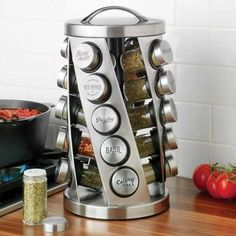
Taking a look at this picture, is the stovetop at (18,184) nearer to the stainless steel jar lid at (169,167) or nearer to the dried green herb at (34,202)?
the dried green herb at (34,202)

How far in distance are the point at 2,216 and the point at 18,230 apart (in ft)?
0.30

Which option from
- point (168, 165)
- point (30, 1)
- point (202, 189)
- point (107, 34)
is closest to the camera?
point (107, 34)

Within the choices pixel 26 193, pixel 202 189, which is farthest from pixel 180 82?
pixel 26 193

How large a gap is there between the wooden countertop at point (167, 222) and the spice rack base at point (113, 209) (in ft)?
0.04

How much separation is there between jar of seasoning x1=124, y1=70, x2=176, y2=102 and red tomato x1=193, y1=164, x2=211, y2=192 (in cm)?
26

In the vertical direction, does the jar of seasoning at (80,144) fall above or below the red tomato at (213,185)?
above

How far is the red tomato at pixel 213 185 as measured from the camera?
1.66m

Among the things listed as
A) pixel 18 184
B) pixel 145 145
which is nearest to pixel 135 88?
pixel 145 145

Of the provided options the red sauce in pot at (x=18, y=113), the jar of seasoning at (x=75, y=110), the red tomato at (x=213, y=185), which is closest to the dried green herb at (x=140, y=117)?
the jar of seasoning at (x=75, y=110)

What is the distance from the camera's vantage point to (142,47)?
1517 millimetres

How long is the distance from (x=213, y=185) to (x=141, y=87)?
294 mm

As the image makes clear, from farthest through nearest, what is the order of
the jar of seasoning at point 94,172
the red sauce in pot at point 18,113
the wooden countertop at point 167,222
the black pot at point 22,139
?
the red sauce in pot at point 18,113 → the black pot at point 22,139 → the jar of seasoning at point 94,172 → the wooden countertop at point 167,222

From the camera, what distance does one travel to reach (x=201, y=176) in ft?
5.65

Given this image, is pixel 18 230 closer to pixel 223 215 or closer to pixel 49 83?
pixel 223 215
